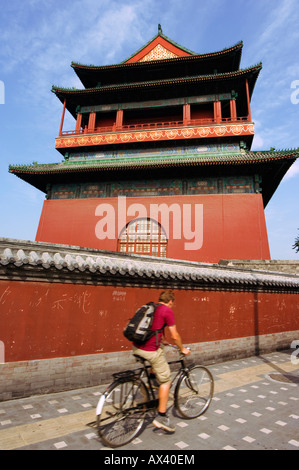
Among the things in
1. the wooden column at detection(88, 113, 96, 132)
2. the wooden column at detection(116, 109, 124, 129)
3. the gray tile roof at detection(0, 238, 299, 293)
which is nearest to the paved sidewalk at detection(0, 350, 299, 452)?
the gray tile roof at detection(0, 238, 299, 293)

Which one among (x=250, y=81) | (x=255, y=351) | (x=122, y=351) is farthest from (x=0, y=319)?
(x=250, y=81)

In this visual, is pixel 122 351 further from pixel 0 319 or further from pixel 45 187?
pixel 45 187

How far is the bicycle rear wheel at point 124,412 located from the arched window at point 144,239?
10.8 meters

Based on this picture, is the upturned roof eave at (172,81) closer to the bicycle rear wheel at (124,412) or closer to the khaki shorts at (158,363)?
the khaki shorts at (158,363)

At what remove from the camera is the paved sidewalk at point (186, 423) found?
2896 mm

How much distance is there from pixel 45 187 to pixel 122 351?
13.3 metres

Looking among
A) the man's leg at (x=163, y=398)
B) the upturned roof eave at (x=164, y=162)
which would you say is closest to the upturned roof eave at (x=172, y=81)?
the upturned roof eave at (x=164, y=162)

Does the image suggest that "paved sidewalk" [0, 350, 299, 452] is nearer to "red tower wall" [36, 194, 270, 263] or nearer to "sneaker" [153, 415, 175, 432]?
"sneaker" [153, 415, 175, 432]

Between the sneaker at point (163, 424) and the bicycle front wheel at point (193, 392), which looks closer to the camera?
the sneaker at point (163, 424)

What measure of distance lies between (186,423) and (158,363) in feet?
3.42

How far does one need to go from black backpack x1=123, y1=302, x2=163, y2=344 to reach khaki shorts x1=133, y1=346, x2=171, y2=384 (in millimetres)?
138

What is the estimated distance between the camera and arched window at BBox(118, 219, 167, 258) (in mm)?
13820

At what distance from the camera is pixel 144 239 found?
14008 millimetres
